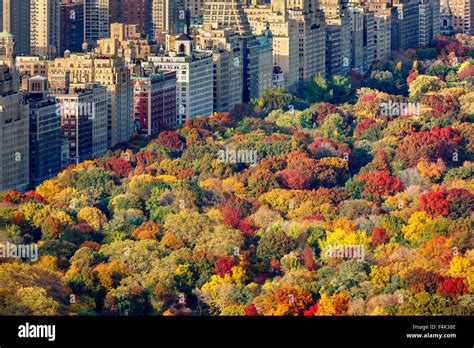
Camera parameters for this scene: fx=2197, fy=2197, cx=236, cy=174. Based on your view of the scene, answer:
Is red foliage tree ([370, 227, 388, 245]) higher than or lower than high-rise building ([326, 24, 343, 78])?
lower

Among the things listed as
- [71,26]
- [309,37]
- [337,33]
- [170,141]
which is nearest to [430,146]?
[170,141]

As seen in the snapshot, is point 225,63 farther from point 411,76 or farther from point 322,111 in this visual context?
point 411,76

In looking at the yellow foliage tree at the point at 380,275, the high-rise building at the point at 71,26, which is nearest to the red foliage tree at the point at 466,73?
the high-rise building at the point at 71,26

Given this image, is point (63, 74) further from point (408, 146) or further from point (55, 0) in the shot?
point (55, 0)

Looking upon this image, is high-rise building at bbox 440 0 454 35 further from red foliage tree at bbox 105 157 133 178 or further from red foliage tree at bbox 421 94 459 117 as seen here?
red foliage tree at bbox 105 157 133 178

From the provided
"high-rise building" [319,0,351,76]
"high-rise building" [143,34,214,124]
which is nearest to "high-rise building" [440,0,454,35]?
"high-rise building" [319,0,351,76]
